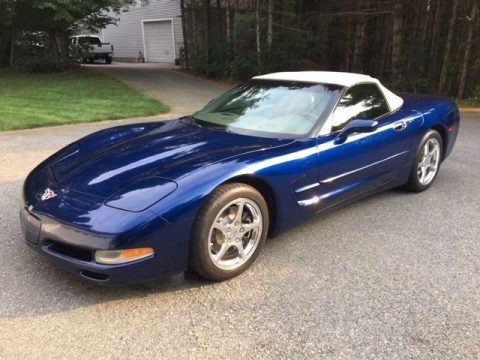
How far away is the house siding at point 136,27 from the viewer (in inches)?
1115

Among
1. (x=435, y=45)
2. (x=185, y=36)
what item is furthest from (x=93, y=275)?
(x=185, y=36)

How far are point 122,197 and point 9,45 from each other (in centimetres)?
1919

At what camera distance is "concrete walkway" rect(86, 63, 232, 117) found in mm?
11777

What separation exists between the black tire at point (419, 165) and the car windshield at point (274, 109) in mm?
1283

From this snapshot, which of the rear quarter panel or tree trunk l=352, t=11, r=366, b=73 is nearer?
the rear quarter panel

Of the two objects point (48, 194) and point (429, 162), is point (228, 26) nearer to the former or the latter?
point (429, 162)

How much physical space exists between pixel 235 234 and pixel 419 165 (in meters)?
2.62

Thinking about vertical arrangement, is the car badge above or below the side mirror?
below

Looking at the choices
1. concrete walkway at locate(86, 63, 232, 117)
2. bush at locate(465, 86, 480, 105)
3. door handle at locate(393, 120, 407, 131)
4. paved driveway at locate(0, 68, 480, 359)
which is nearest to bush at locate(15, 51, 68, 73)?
concrete walkway at locate(86, 63, 232, 117)

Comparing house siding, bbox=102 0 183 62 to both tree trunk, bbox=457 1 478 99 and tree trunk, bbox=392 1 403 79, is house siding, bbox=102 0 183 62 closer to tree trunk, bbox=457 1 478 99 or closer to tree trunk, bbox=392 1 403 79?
tree trunk, bbox=392 1 403 79

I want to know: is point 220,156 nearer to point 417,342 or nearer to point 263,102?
point 263,102

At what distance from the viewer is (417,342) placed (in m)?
2.56

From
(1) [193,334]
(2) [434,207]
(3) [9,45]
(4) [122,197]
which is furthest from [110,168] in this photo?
(3) [9,45]

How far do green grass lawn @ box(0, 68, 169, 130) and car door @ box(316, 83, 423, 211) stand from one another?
6256 millimetres
